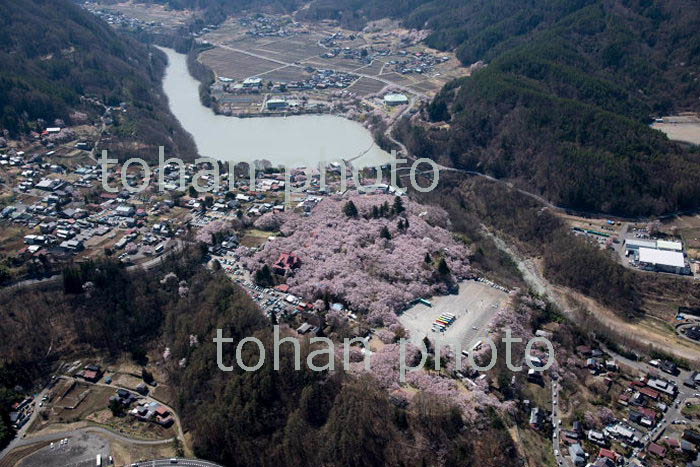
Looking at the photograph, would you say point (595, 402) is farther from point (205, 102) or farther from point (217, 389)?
point (205, 102)

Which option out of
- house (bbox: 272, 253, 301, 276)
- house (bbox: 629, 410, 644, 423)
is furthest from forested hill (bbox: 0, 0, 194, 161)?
house (bbox: 629, 410, 644, 423)

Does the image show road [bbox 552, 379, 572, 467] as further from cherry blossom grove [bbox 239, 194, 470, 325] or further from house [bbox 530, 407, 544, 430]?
cherry blossom grove [bbox 239, 194, 470, 325]

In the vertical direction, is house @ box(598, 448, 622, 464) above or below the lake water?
below

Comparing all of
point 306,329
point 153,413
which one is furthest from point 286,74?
point 153,413

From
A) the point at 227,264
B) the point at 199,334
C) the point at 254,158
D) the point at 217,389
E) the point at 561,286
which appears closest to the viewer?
the point at 217,389

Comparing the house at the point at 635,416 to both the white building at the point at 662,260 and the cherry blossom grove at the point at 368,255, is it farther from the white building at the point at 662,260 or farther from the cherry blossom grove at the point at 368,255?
the white building at the point at 662,260

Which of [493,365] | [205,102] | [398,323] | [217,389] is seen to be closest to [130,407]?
[217,389]
